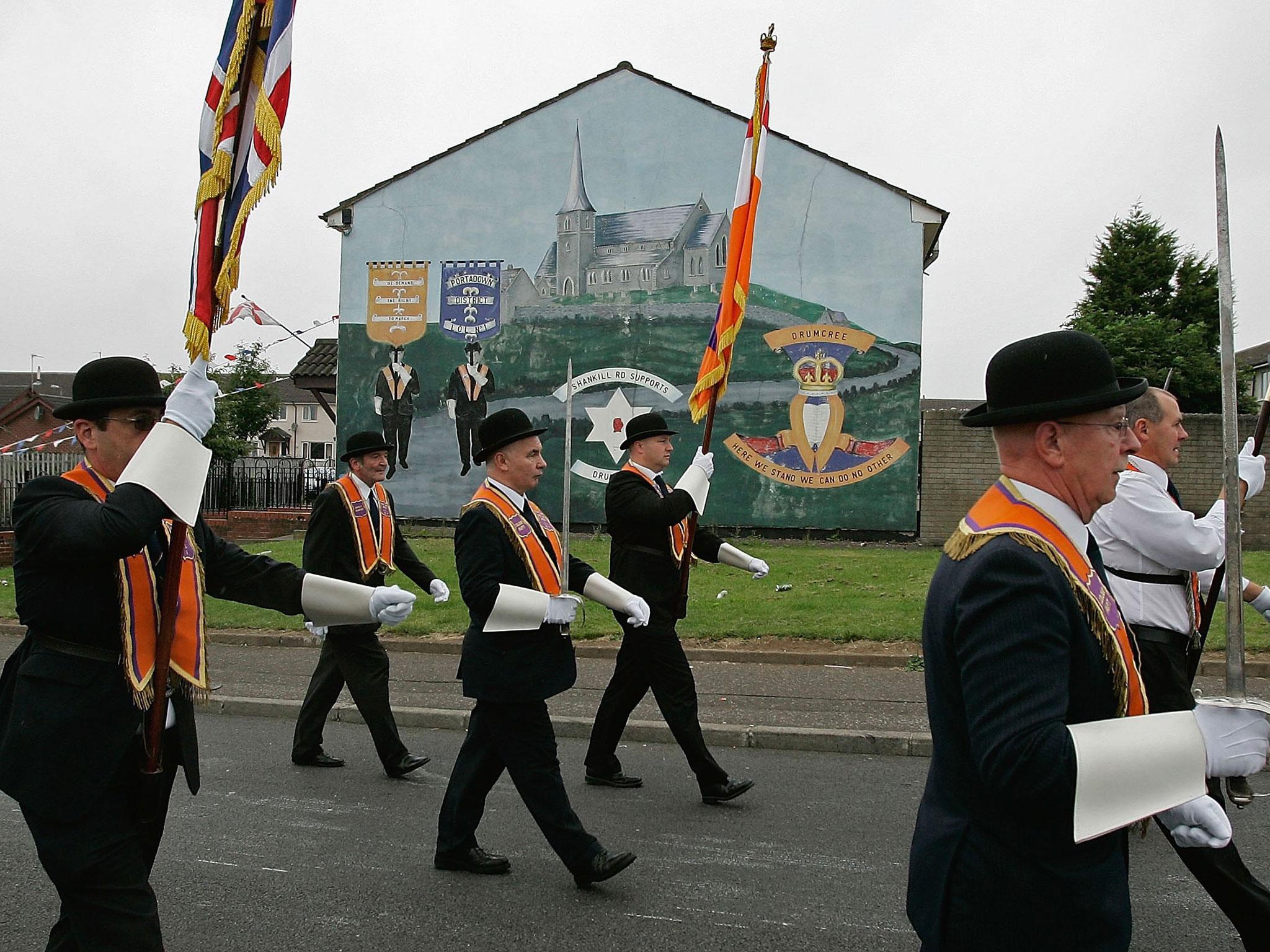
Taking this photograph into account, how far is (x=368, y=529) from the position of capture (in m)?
6.92

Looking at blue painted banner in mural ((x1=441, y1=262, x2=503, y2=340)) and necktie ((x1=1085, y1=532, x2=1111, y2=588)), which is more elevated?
blue painted banner in mural ((x1=441, y1=262, x2=503, y2=340))

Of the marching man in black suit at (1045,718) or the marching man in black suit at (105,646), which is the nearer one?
the marching man in black suit at (1045,718)

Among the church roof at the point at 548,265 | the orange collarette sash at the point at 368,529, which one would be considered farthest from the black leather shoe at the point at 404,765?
the church roof at the point at 548,265

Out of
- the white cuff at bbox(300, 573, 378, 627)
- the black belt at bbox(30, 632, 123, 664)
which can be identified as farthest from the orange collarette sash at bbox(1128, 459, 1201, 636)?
the black belt at bbox(30, 632, 123, 664)

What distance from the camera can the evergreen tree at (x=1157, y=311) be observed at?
2842cm

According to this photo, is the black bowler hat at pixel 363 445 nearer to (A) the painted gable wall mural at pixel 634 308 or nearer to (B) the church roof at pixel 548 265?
(A) the painted gable wall mural at pixel 634 308

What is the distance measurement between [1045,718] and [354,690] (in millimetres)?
5341

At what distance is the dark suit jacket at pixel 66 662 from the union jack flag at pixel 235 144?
2.48 feet

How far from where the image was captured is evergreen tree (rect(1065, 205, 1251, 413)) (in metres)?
28.4

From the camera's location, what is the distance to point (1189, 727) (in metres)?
2.08

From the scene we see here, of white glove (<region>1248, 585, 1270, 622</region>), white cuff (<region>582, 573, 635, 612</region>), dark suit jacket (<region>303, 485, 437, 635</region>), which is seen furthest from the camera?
dark suit jacket (<region>303, 485, 437, 635</region>)

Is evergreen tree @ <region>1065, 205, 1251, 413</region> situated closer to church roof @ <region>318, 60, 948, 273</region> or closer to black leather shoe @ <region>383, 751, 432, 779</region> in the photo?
church roof @ <region>318, 60, 948, 273</region>

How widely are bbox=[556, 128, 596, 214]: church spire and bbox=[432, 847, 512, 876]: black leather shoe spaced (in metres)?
16.5

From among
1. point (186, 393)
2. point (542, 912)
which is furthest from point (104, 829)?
point (542, 912)
